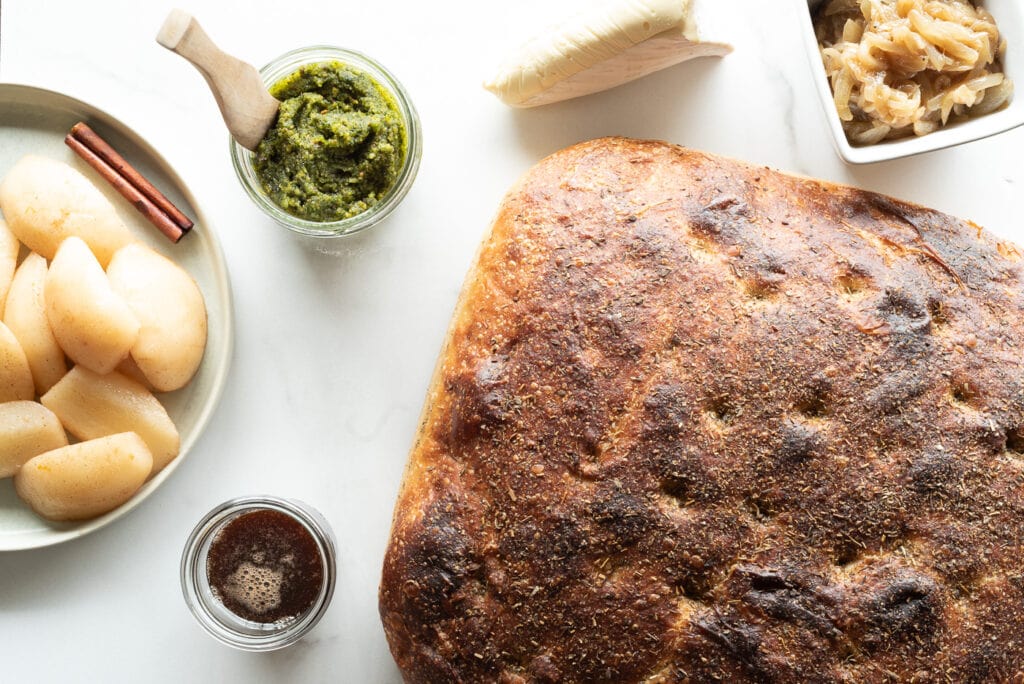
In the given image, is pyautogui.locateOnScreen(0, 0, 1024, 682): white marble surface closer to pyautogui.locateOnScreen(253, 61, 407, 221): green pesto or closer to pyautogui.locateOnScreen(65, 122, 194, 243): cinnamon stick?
pyautogui.locateOnScreen(65, 122, 194, 243): cinnamon stick

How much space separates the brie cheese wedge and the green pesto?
36 centimetres

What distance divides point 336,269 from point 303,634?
101 centimetres

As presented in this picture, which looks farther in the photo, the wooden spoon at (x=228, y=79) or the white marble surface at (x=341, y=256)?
the white marble surface at (x=341, y=256)

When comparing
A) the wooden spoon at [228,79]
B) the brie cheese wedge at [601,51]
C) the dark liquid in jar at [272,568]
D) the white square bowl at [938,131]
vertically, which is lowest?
the dark liquid in jar at [272,568]

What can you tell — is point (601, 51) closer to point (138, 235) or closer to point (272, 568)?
point (138, 235)

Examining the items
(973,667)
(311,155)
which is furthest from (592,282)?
(973,667)

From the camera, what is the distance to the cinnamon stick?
2473 mm

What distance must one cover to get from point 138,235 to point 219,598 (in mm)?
1035

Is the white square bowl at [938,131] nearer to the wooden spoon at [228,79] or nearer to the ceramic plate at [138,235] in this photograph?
the wooden spoon at [228,79]

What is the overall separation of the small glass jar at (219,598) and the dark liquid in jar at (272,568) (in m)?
0.01

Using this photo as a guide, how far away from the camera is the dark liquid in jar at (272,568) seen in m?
2.39

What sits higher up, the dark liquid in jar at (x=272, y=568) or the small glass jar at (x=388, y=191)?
the small glass jar at (x=388, y=191)

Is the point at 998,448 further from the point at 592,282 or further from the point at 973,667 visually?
the point at 592,282

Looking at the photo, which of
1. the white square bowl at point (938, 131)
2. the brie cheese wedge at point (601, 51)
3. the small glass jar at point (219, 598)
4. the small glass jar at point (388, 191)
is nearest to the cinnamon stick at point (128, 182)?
the small glass jar at point (388, 191)
